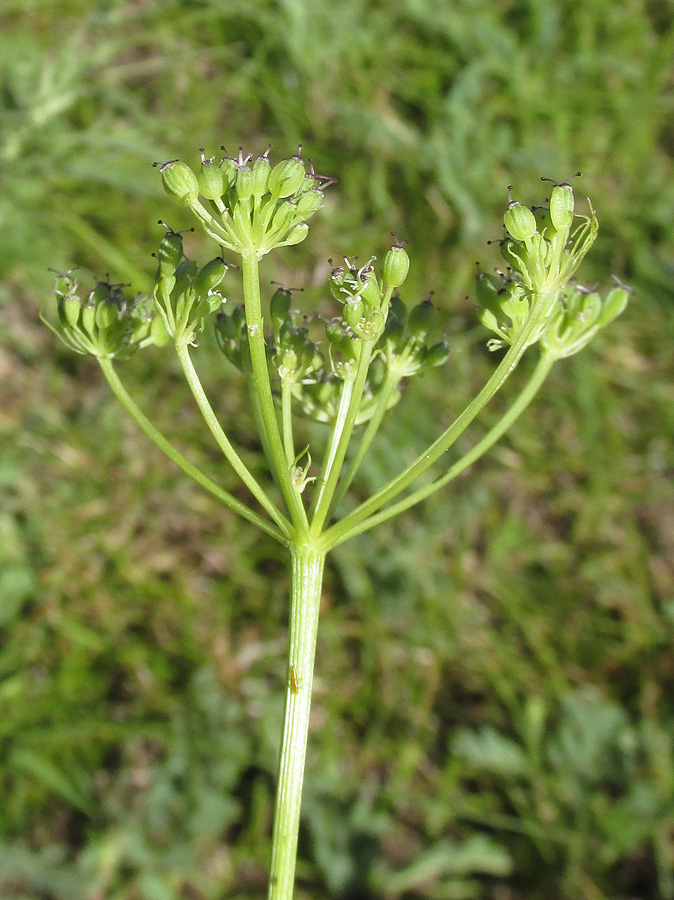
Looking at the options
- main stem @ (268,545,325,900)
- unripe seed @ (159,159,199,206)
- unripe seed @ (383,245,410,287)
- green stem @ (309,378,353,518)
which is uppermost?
unripe seed @ (159,159,199,206)

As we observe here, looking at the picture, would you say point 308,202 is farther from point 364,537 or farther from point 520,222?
point 364,537

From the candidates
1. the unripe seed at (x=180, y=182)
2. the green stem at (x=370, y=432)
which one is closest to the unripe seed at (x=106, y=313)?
the unripe seed at (x=180, y=182)

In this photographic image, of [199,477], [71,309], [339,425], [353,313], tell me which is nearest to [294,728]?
[199,477]

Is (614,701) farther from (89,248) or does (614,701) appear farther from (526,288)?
(89,248)

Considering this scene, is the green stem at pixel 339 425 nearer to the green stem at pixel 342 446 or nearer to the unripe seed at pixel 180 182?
the green stem at pixel 342 446

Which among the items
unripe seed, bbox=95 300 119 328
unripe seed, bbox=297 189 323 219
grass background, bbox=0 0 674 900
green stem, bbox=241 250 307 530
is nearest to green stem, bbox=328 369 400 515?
green stem, bbox=241 250 307 530

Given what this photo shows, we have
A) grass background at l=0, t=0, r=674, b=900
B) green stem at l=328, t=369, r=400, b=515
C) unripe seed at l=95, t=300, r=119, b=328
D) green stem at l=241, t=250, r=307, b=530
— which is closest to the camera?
green stem at l=241, t=250, r=307, b=530

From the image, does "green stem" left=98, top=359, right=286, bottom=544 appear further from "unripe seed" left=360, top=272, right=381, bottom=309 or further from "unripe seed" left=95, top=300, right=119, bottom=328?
"unripe seed" left=360, top=272, right=381, bottom=309

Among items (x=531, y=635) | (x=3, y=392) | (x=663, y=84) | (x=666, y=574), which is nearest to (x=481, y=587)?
(x=531, y=635)
